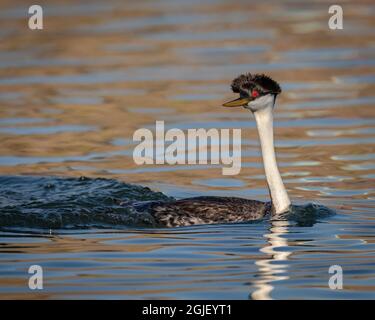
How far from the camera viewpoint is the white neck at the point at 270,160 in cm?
1425

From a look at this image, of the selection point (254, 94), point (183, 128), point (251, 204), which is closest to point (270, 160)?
point (251, 204)

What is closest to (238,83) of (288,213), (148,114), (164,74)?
(288,213)

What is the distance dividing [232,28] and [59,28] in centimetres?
397

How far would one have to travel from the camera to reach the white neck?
14250 mm

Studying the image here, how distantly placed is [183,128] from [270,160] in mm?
5344

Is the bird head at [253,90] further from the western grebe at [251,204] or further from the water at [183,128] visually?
the water at [183,128]

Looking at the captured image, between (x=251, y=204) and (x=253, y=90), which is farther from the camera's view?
(x=251, y=204)

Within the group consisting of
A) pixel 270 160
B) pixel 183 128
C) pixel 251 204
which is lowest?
pixel 251 204

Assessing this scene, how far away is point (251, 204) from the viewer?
14594mm

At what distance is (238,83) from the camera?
1392cm

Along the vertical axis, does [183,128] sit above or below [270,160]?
above

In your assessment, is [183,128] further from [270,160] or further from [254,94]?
[254,94]

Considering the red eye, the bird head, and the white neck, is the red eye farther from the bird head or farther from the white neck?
the white neck

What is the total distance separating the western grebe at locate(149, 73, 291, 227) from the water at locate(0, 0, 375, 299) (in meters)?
0.18
